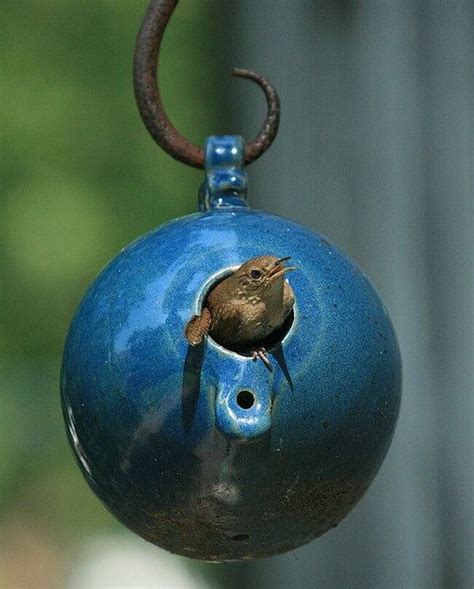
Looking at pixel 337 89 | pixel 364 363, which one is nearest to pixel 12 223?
pixel 337 89

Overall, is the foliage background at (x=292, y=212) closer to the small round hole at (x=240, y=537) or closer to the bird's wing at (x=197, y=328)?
the small round hole at (x=240, y=537)

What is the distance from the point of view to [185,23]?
5.11 meters

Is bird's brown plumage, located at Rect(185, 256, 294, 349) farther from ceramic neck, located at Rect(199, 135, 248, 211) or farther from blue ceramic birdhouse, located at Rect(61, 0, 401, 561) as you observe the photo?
ceramic neck, located at Rect(199, 135, 248, 211)

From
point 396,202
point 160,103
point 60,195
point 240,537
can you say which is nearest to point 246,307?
point 240,537

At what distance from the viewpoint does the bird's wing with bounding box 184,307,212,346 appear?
1.63 meters

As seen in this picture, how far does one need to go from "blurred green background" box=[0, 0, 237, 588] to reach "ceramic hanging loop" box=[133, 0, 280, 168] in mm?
2669

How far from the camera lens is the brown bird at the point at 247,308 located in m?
1.62

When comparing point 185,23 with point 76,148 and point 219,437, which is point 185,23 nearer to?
point 76,148

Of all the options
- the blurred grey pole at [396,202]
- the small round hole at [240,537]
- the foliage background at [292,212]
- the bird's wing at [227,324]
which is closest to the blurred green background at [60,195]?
the foliage background at [292,212]

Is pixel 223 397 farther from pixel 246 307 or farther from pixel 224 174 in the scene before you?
pixel 224 174

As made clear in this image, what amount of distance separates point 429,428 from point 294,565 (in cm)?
48

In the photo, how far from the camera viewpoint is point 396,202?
447 centimetres

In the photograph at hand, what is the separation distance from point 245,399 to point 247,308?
0.29 feet

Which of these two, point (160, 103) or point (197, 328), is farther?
point (160, 103)
